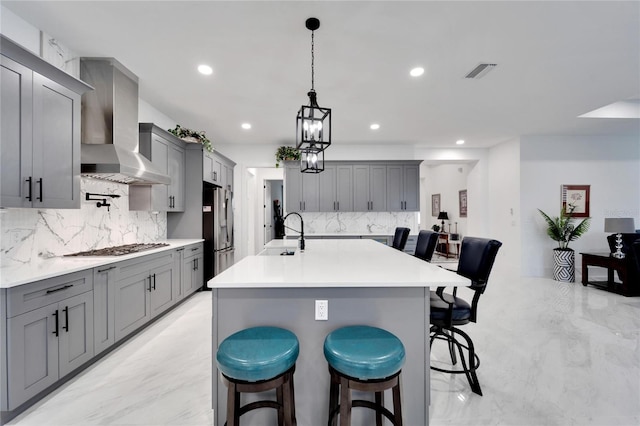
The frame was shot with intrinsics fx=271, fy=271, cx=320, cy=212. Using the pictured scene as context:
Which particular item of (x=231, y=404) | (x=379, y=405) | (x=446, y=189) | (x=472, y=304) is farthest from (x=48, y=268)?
(x=446, y=189)

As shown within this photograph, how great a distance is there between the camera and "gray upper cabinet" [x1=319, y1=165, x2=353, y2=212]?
234 inches

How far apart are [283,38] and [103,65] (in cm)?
187

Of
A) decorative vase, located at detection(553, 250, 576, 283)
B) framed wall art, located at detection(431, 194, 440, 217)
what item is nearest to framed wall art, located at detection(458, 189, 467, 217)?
framed wall art, located at detection(431, 194, 440, 217)

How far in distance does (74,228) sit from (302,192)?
Result: 3911 mm

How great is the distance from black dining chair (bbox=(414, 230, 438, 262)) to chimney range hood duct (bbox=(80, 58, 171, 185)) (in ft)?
9.93

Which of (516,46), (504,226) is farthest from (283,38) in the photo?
(504,226)

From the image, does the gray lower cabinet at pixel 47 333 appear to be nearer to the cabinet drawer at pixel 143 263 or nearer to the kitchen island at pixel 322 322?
the cabinet drawer at pixel 143 263

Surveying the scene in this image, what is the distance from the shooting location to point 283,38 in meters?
2.35

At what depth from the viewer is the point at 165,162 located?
3.72 meters

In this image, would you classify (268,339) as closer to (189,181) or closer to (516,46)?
(516,46)

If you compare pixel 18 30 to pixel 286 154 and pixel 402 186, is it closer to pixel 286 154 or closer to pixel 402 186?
pixel 286 154

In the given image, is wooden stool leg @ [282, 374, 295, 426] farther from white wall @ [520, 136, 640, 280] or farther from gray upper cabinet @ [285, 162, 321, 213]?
white wall @ [520, 136, 640, 280]

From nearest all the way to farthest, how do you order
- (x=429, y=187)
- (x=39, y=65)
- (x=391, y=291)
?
(x=391, y=291)
(x=39, y=65)
(x=429, y=187)

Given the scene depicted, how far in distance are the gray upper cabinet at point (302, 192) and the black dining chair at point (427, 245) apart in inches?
128
